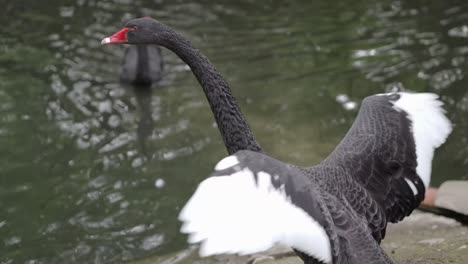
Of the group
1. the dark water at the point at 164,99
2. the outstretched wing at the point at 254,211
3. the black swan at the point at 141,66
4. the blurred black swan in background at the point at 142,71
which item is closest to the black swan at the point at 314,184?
the outstretched wing at the point at 254,211

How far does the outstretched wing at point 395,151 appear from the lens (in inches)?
132

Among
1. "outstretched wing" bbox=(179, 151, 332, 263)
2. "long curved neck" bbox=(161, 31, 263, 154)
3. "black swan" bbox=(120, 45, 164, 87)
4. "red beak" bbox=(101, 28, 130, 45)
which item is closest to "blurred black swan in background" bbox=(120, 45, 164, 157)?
"black swan" bbox=(120, 45, 164, 87)

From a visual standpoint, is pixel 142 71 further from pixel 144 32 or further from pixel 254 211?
pixel 254 211

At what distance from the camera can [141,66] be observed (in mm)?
6559

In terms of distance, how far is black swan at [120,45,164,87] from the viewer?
21.5 feet

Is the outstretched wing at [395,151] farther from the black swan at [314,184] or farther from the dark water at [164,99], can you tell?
the dark water at [164,99]

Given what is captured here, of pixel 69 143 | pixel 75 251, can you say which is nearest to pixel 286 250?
pixel 75 251

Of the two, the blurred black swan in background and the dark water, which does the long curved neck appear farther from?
the blurred black swan in background

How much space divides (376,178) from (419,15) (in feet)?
15.8

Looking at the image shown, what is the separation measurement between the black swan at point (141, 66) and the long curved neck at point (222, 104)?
10.9ft

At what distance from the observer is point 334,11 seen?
26.4 ft

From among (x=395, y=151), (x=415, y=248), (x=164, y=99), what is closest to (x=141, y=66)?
(x=164, y=99)

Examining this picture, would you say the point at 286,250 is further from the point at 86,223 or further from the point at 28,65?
the point at 28,65

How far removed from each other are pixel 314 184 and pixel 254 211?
57cm
